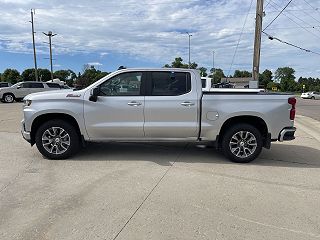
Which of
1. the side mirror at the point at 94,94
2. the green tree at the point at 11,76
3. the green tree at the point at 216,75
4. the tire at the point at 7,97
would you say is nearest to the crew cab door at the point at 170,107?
the side mirror at the point at 94,94

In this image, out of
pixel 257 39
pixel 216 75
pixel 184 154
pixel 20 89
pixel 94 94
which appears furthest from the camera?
pixel 216 75

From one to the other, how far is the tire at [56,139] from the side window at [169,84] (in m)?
1.83

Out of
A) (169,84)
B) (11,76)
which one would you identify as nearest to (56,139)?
(169,84)

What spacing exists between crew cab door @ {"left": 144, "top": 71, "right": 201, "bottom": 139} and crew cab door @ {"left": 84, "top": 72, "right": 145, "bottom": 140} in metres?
0.18

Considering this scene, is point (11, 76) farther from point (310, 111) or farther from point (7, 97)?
point (310, 111)

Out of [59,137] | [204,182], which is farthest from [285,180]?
[59,137]

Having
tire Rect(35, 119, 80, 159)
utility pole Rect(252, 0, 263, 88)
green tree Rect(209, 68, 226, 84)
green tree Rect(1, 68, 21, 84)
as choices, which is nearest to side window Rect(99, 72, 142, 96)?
tire Rect(35, 119, 80, 159)

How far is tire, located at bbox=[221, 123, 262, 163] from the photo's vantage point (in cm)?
662

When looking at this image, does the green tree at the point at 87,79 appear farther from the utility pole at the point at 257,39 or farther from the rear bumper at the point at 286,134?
the utility pole at the point at 257,39

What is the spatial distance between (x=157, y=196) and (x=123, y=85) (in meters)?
2.72

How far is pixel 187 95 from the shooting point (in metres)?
6.60

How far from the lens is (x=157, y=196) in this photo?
4.75 metres

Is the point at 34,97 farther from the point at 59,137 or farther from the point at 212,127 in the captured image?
the point at 212,127

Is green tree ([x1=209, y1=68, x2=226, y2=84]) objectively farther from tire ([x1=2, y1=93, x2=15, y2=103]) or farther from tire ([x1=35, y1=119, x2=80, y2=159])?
tire ([x1=35, y1=119, x2=80, y2=159])
